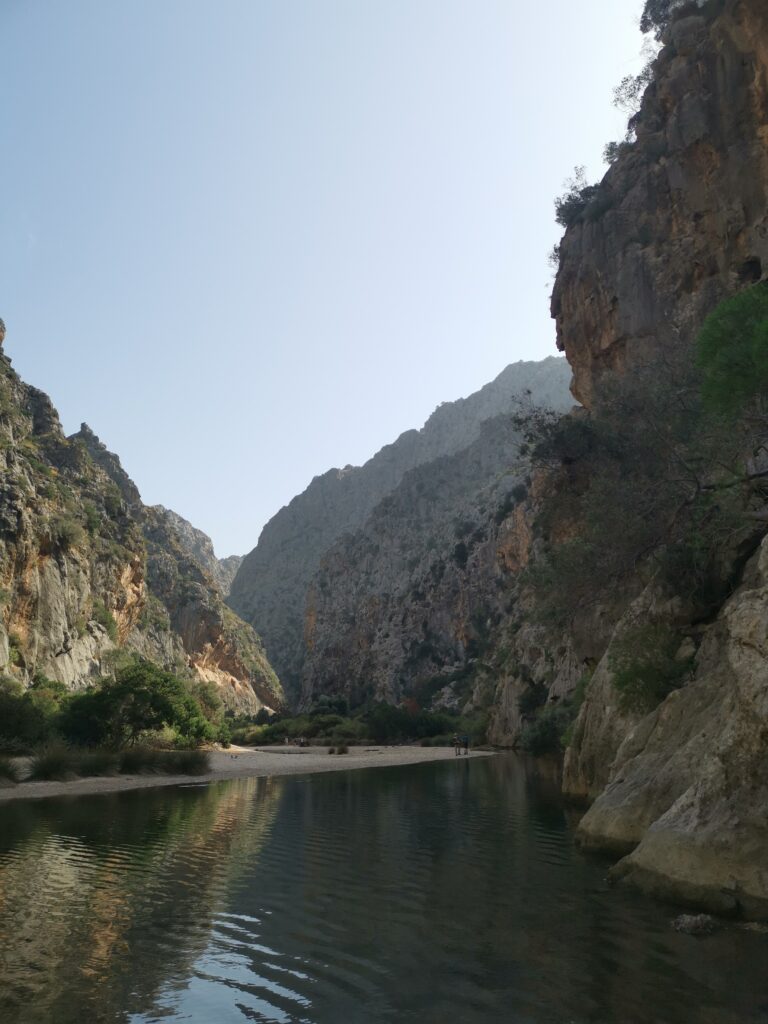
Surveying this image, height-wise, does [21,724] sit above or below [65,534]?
below

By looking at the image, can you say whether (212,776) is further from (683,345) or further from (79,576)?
(79,576)

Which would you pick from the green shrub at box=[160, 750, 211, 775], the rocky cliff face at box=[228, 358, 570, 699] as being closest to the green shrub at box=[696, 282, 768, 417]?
the green shrub at box=[160, 750, 211, 775]

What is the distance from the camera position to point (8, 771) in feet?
86.2

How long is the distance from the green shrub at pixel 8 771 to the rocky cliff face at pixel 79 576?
19091mm

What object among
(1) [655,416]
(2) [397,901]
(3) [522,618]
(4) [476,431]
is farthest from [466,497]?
(2) [397,901]

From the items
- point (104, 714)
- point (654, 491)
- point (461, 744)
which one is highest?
point (654, 491)

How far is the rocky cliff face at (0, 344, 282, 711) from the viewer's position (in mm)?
52438

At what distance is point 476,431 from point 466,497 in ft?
173

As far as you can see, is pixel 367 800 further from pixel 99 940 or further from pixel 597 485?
pixel 99 940

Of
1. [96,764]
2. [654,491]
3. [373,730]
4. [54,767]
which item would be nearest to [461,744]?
[373,730]

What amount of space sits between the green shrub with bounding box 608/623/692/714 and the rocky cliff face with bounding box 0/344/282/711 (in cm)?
3782

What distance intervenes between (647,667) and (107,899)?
44.9ft

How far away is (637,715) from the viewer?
1930 centimetres

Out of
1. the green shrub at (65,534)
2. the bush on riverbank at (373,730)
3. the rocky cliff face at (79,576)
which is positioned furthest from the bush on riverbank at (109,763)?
the bush on riverbank at (373,730)
